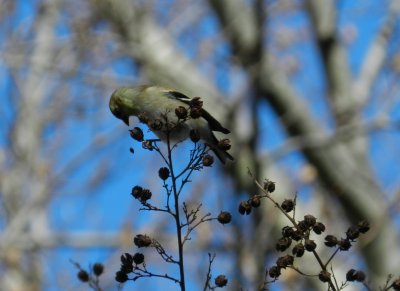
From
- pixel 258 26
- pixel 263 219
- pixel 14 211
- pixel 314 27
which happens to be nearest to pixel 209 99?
pixel 258 26

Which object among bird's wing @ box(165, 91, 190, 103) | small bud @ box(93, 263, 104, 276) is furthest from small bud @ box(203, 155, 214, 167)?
bird's wing @ box(165, 91, 190, 103)

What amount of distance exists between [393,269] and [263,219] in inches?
65.5

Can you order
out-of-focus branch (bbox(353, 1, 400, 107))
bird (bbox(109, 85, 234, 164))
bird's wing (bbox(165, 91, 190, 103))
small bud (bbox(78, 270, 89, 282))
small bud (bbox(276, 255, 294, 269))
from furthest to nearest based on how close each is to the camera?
out-of-focus branch (bbox(353, 1, 400, 107)) < bird's wing (bbox(165, 91, 190, 103)) < bird (bbox(109, 85, 234, 164)) < small bud (bbox(78, 270, 89, 282)) < small bud (bbox(276, 255, 294, 269))

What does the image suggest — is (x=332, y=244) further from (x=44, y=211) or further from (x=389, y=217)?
(x=44, y=211)

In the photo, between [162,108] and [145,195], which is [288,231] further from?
[162,108]

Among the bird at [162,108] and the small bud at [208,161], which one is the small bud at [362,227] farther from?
the bird at [162,108]

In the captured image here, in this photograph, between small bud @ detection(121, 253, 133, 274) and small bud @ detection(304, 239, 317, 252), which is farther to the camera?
small bud @ detection(121, 253, 133, 274)

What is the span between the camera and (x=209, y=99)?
7129 millimetres

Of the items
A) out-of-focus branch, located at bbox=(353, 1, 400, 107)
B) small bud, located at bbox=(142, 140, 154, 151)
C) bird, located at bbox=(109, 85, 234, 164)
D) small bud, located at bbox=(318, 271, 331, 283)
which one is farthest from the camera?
out-of-focus branch, located at bbox=(353, 1, 400, 107)

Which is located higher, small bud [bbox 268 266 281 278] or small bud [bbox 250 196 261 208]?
small bud [bbox 250 196 261 208]

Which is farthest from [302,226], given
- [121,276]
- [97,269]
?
[97,269]

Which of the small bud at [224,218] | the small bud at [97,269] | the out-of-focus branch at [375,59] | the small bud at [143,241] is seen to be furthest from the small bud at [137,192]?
the out-of-focus branch at [375,59]

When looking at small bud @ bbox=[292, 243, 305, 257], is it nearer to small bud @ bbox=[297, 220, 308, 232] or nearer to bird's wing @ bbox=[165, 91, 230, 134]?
small bud @ bbox=[297, 220, 308, 232]

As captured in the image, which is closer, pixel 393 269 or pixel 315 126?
pixel 393 269
